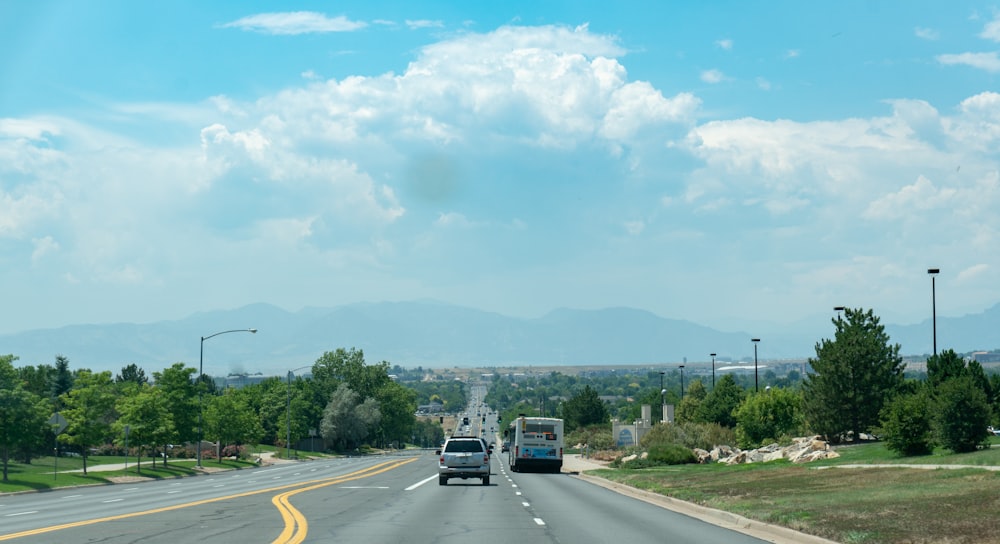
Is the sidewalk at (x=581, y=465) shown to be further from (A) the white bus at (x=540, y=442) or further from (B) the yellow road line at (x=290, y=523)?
(B) the yellow road line at (x=290, y=523)

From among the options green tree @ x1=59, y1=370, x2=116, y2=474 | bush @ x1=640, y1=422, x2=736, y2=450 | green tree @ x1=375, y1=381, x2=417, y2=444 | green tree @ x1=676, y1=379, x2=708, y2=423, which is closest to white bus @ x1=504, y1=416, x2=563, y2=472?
bush @ x1=640, y1=422, x2=736, y2=450

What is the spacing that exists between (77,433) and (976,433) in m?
46.6

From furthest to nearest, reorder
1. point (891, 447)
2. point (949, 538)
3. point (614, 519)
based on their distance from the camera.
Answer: point (891, 447) < point (614, 519) < point (949, 538)

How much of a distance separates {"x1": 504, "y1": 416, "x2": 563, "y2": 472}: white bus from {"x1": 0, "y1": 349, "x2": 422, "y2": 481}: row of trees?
23082 millimetres

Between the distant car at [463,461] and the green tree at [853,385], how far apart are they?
23.5 meters

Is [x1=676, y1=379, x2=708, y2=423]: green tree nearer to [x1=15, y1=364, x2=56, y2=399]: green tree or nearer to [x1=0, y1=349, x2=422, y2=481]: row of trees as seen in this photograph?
[x1=0, y1=349, x2=422, y2=481]: row of trees

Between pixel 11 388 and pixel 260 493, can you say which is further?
pixel 11 388

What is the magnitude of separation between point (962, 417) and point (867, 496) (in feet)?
52.6

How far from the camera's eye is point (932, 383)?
55219 mm

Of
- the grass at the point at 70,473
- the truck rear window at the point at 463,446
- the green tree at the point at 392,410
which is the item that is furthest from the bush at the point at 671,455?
the green tree at the point at 392,410

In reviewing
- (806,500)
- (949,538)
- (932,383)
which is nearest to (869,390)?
(932,383)

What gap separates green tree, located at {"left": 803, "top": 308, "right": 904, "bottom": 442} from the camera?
59719 millimetres

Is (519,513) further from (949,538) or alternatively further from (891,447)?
(891,447)

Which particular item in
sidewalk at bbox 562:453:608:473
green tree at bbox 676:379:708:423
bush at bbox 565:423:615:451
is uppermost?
green tree at bbox 676:379:708:423
